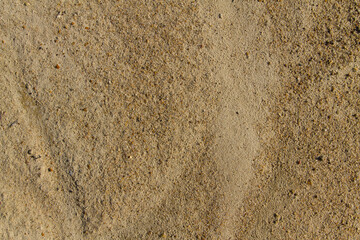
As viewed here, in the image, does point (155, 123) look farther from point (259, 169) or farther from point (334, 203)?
point (334, 203)

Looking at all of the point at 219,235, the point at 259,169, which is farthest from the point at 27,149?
the point at 259,169

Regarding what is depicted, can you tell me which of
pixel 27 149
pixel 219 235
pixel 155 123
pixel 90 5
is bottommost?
pixel 219 235

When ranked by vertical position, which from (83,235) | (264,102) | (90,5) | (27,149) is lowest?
(83,235)

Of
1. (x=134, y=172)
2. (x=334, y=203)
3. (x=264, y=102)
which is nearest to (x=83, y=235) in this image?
(x=134, y=172)

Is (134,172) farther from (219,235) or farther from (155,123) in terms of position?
(219,235)

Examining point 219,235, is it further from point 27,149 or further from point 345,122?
point 27,149

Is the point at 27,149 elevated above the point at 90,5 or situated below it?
below

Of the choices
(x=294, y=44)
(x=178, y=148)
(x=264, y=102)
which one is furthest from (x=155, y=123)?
(x=294, y=44)

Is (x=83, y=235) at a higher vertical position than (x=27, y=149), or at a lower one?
lower
